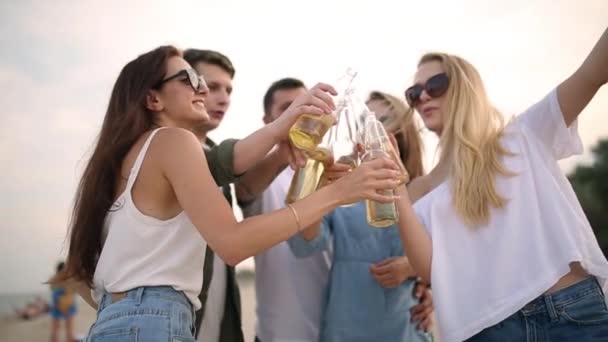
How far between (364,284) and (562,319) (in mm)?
1072

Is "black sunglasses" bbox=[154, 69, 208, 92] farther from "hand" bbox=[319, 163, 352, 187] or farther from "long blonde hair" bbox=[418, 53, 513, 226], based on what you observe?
"long blonde hair" bbox=[418, 53, 513, 226]

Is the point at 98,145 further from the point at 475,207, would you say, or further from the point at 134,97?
the point at 475,207

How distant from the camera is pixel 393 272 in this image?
270 centimetres

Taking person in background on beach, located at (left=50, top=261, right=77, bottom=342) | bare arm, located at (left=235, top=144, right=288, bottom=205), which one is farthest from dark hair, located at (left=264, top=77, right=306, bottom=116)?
person in background on beach, located at (left=50, top=261, right=77, bottom=342)

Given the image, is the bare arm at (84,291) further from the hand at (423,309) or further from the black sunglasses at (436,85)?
the black sunglasses at (436,85)

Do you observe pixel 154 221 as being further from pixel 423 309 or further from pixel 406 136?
pixel 406 136

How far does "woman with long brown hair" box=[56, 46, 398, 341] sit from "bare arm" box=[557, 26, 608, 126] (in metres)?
0.76

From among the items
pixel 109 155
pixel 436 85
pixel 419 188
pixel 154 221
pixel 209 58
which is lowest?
pixel 419 188

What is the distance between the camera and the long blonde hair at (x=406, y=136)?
3.38 metres

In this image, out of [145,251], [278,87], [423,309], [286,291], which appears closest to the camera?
[145,251]

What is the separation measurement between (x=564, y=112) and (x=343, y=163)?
0.92m

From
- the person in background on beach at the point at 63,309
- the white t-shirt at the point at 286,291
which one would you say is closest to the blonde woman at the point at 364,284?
the white t-shirt at the point at 286,291

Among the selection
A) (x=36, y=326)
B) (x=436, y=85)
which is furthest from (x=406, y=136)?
(x=36, y=326)

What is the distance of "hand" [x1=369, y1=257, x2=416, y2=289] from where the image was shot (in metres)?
2.70
